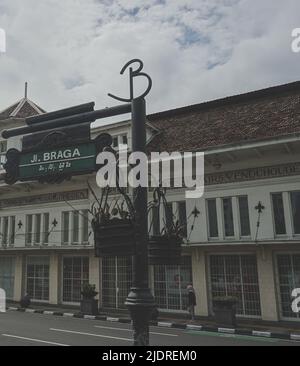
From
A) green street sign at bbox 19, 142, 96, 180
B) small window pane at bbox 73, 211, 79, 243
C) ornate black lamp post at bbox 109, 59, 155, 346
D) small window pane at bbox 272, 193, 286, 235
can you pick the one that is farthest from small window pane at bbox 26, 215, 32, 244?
ornate black lamp post at bbox 109, 59, 155, 346

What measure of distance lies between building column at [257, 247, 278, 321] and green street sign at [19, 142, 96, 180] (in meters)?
15.3

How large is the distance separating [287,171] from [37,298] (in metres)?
16.6

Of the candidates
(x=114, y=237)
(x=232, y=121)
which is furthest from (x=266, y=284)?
(x=114, y=237)

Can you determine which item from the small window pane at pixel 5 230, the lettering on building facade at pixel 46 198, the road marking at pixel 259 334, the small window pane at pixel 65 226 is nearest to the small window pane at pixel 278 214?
the road marking at pixel 259 334

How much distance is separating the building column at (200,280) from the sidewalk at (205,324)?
0.51 m

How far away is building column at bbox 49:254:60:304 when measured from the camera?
23906mm

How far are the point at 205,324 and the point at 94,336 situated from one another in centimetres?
A: 549

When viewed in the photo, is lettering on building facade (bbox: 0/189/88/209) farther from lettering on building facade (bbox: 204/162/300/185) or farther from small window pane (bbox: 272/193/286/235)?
small window pane (bbox: 272/193/286/235)

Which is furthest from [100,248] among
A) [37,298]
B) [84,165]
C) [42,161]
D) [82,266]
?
[37,298]

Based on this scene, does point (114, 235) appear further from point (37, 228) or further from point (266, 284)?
point (37, 228)

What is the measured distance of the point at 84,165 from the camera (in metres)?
3.74

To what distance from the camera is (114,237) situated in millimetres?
3566

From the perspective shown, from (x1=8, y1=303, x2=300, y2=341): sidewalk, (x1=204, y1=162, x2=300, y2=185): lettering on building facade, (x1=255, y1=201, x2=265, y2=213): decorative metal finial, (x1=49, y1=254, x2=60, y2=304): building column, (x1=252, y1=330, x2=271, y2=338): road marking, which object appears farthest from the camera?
(x1=49, y1=254, x2=60, y2=304): building column
